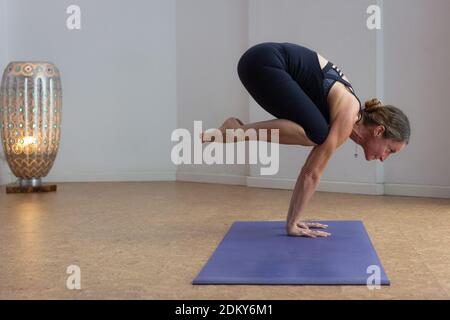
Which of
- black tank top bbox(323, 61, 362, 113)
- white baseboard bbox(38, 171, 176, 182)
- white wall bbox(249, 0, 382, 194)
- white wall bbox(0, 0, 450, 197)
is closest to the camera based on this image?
black tank top bbox(323, 61, 362, 113)

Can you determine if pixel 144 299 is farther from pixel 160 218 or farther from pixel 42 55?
pixel 42 55

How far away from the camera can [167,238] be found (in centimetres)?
362

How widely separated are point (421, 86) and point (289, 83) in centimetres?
224

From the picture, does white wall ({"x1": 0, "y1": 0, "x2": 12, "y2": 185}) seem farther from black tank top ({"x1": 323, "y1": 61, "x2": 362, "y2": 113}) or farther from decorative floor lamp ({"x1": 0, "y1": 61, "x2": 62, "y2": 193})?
black tank top ({"x1": 323, "y1": 61, "x2": 362, "y2": 113})

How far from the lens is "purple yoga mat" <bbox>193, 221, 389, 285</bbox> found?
2.60 meters

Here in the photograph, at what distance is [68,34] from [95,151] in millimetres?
1099

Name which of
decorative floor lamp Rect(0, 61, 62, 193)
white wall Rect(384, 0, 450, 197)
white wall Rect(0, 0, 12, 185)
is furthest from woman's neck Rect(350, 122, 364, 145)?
white wall Rect(0, 0, 12, 185)

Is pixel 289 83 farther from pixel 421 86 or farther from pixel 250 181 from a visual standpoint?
pixel 250 181

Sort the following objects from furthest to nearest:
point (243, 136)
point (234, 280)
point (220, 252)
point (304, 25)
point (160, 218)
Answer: point (304, 25) < point (160, 218) < point (243, 136) < point (220, 252) < point (234, 280)

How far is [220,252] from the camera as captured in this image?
3119 mm

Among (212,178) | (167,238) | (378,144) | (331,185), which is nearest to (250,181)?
(212,178)

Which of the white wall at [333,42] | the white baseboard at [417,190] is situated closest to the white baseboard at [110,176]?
the white wall at [333,42]

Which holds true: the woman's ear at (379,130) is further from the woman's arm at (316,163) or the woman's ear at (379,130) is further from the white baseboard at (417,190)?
the white baseboard at (417,190)

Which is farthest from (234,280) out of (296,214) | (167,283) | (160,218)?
(160,218)
